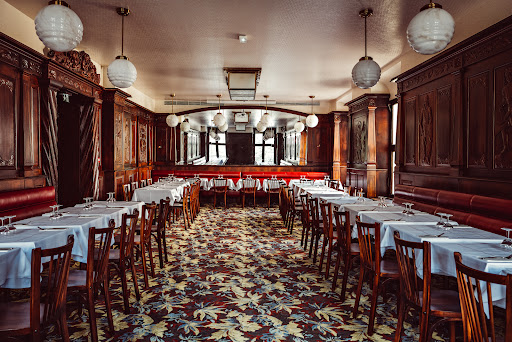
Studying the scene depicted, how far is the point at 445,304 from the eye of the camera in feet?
7.40

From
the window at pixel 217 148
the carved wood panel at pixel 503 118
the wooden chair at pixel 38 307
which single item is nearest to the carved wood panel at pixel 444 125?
the carved wood panel at pixel 503 118

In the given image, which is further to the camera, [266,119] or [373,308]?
[266,119]

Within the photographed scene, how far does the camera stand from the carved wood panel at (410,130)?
251 inches

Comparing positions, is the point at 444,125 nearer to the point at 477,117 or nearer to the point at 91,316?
the point at 477,117

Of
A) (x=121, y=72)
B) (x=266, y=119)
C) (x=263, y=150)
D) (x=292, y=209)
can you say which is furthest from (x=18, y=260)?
(x=263, y=150)

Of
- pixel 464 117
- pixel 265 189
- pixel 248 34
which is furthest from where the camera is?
pixel 265 189

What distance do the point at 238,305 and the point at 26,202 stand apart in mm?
3579

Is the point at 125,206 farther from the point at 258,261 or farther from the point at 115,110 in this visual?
the point at 115,110

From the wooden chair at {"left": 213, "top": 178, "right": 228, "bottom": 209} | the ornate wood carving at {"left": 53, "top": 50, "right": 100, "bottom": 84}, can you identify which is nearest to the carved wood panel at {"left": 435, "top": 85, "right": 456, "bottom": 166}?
the wooden chair at {"left": 213, "top": 178, "right": 228, "bottom": 209}

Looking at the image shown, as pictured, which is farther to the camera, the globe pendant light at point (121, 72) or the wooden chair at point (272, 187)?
the wooden chair at point (272, 187)

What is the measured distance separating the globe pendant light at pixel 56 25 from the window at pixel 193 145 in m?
16.8

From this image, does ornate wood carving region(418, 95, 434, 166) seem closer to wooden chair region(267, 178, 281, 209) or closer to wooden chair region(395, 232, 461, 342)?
wooden chair region(395, 232, 461, 342)

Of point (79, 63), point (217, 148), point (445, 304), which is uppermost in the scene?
point (79, 63)

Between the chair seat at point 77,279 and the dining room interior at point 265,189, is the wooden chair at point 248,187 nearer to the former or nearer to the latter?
the dining room interior at point 265,189
